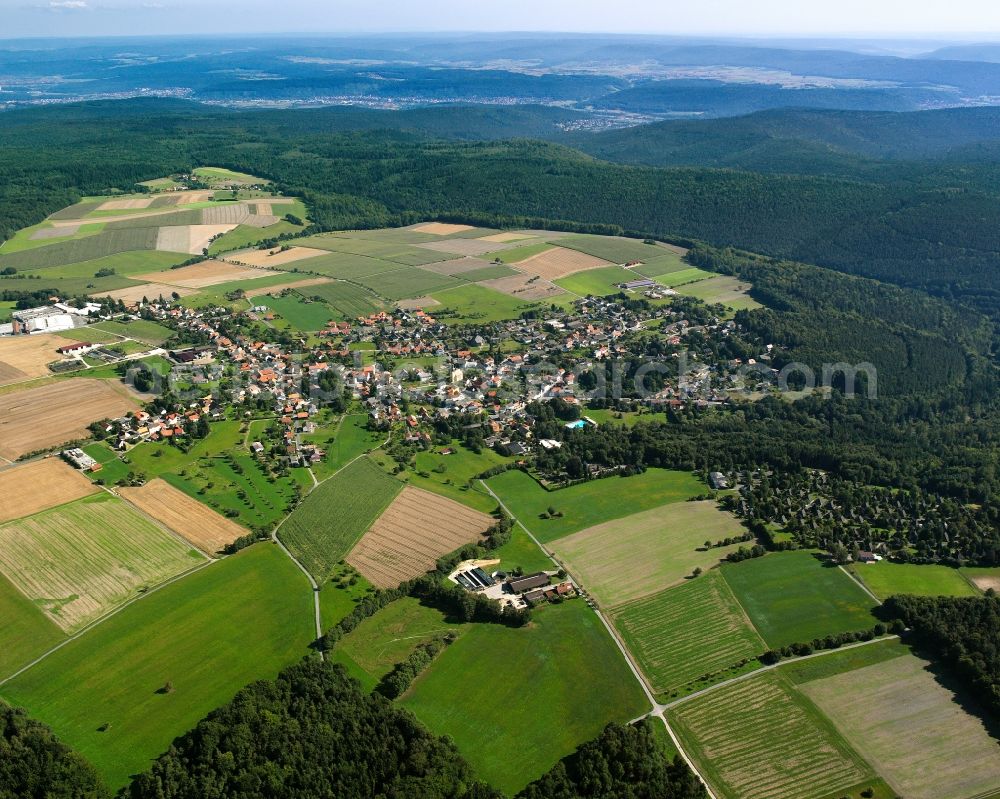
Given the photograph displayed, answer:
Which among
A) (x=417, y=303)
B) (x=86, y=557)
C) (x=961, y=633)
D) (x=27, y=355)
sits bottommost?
(x=417, y=303)

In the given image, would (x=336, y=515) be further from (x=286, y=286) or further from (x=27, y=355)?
(x=286, y=286)

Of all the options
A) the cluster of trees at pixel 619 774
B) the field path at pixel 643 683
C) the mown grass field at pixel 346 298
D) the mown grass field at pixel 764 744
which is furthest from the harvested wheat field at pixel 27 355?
the mown grass field at pixel 764 744

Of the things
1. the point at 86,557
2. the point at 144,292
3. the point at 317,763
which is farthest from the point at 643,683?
the point at 144,292

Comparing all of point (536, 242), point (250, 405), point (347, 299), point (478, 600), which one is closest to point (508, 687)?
point (478, 600)

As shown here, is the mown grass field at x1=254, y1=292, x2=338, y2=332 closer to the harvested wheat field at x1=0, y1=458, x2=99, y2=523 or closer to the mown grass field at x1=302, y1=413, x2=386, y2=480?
the mown grass field at x1=302, y1=413, x2=386, y2=480

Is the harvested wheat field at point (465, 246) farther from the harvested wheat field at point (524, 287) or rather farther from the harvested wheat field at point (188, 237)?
the harvested wheat field at point (188, 237)

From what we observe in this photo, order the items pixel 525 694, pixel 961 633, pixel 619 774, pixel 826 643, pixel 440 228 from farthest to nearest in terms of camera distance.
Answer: pixel 440 228, pixel 826 643, pixel 961 633, pixel 525 694, pixel 619 774

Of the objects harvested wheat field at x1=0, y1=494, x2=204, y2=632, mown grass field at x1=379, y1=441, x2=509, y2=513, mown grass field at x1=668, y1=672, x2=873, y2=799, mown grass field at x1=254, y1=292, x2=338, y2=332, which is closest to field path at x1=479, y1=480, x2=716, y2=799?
mown grass field at x1=668, y1=672, x2=873, y2=799
